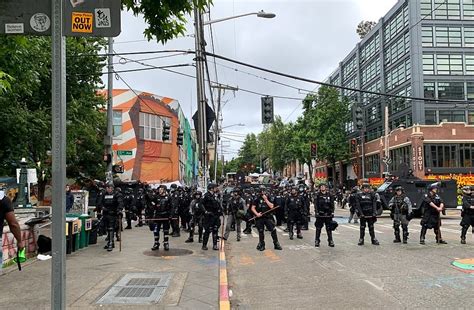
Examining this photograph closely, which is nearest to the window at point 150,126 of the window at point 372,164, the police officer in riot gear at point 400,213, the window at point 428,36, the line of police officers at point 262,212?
the line of police officers at point 262,212

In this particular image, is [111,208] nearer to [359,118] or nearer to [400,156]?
[359,118]

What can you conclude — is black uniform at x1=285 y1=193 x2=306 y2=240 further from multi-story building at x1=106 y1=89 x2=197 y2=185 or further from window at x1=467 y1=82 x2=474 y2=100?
window at x1=467 y1=82 x2=474 y2=100

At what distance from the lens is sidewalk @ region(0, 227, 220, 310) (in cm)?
684

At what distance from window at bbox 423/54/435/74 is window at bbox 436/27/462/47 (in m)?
1.33

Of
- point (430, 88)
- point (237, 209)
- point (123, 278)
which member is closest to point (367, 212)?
point (237, 209)

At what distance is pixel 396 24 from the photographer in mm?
45469

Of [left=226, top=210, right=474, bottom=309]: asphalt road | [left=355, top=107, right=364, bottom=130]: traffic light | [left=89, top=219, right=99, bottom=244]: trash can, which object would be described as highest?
[left=355, top=107, right=364, bottom=130]: traffic light

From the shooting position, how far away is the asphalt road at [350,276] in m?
7.29

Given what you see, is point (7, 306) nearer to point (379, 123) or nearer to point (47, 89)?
point (47, 89)

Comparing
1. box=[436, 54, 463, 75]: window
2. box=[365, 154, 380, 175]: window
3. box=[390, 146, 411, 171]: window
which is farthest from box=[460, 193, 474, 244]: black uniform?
box=[365, 154, 380, 175]: window

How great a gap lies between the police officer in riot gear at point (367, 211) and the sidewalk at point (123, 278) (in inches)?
189

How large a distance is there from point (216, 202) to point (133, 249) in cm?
259

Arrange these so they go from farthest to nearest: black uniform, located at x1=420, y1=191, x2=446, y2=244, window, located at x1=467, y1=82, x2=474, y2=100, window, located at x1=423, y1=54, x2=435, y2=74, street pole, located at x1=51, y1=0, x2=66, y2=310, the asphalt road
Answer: window, located at x1=467, y1=82, x2=474, y2=100
window, located at x1=423, y1=54, x2=435, y2=74
black uniform, located at x1=420, y1=191, x2=446, y2=244
the asphalt road
street pole, located at x1=51, y1=0, x2=66, y2=310

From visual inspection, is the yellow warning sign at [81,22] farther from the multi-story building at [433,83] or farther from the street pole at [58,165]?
the multi-story building at [433,83]
